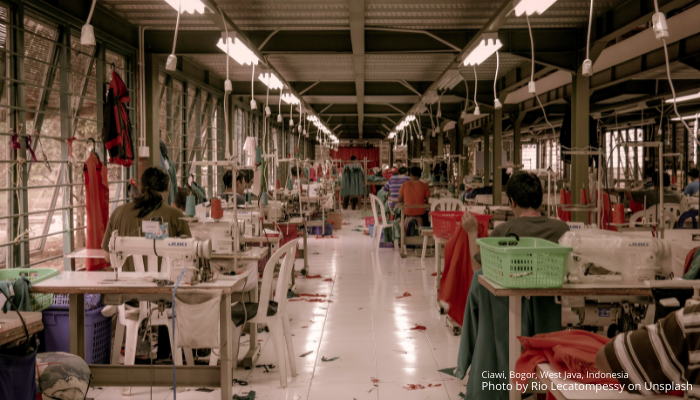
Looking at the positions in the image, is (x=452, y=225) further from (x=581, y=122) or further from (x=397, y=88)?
(x=397, y=88)

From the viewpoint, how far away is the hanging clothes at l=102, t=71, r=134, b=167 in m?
5.60

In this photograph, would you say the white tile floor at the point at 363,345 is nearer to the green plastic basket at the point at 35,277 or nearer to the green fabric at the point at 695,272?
the green plastic basket at the point at 35,277

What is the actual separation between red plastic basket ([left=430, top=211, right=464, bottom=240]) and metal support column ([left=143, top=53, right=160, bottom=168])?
3740 millimetres

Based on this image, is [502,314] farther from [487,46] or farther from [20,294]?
[487,46]

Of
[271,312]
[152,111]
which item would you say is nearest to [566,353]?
[271,312]

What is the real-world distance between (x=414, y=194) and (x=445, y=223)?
132 inches

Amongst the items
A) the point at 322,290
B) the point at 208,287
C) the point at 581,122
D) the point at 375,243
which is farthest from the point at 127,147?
the point at 581,122

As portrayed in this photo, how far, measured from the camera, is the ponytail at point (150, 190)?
368 cm

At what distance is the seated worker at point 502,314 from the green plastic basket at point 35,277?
2407 millimetres

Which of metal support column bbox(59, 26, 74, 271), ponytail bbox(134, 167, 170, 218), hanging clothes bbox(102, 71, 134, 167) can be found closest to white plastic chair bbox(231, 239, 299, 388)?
ponytail bbox(134, 167, 170, 218)

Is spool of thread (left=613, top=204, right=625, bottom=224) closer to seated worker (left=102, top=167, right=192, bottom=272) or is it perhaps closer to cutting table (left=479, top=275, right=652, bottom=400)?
cutting table (left=479, top=275, right=652, bottom=400)

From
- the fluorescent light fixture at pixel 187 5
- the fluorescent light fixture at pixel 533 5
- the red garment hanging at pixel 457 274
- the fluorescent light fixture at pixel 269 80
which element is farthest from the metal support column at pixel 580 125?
the fluorescent light fixture at pixel 187 5

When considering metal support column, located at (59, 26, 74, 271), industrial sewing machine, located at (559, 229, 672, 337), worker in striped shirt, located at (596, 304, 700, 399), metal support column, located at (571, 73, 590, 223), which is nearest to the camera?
worker in striped shirt, located at (596, 304, 700, 399)

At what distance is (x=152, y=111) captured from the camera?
6941mm
